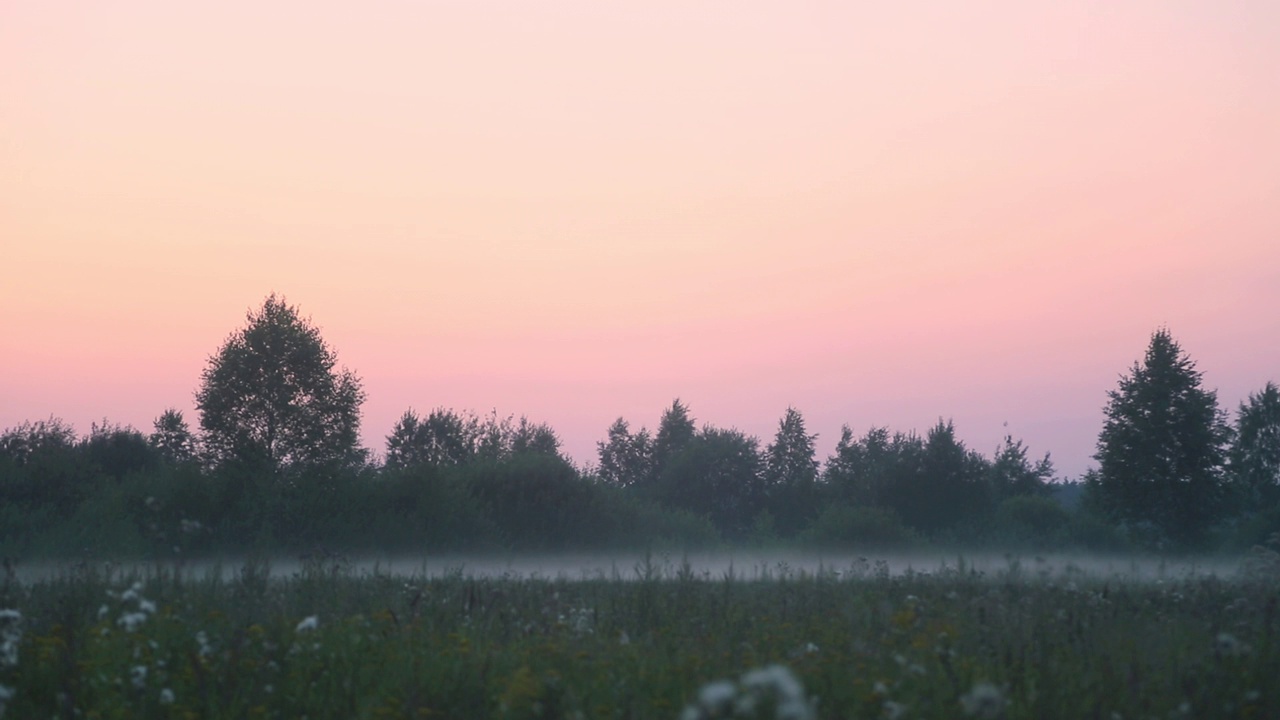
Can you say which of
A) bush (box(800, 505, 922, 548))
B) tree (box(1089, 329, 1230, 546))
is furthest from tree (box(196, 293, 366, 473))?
tree (box(1089, 329, 1230, 546))

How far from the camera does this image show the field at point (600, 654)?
6.20m

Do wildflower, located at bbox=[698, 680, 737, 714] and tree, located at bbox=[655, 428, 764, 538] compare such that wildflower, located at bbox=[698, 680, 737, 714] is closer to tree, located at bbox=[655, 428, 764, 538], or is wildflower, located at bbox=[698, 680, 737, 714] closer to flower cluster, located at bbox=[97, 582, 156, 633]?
flower cluster, located at bbox=[97, 582, 156, 633]

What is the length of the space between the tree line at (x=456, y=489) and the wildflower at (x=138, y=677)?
26463mm

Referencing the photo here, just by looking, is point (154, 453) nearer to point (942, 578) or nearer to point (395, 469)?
point (395, 469)

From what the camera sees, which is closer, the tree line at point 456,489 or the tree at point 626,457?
the tree line at point 456,489

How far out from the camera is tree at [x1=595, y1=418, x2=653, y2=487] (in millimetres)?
90875

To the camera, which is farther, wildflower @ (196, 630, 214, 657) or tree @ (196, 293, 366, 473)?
tree @ (196, 293, 366, 473)

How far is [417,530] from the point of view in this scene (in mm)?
40844

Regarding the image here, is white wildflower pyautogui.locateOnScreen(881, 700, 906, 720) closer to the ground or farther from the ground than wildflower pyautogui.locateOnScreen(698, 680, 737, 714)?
closer to the ground

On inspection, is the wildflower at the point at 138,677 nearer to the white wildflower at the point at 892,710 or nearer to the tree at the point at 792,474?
the white wildflower at the point at 892,710

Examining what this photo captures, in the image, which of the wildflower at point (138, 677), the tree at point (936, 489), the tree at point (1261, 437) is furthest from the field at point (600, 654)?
the tree at point (1261, 437)

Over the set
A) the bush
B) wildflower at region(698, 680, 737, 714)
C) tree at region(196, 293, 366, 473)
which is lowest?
the bush

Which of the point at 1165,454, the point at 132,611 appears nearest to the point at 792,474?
the point at 1165,454

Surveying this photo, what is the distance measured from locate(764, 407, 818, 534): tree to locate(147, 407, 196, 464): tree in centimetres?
3677
